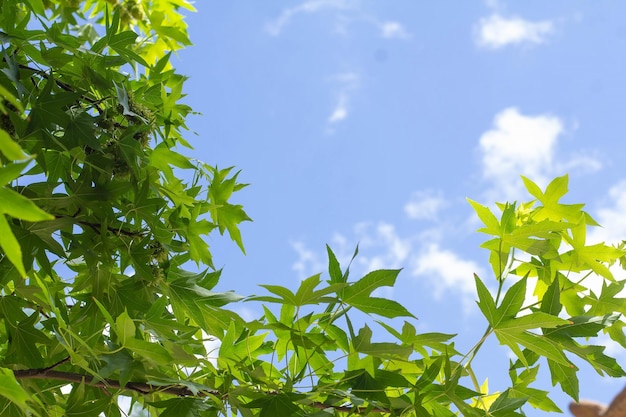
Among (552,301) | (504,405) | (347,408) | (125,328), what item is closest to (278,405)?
(347,408)

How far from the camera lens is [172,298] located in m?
1.16

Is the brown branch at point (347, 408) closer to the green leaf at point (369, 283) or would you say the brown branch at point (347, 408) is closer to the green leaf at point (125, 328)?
the green leaf at point (369, 283)

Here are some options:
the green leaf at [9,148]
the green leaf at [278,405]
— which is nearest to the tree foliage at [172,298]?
the green leaf at [278,405]

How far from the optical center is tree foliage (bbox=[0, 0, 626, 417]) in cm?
92

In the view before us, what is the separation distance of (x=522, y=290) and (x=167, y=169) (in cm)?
63

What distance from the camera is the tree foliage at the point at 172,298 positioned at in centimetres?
92

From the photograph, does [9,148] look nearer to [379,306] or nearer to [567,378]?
[379,306]

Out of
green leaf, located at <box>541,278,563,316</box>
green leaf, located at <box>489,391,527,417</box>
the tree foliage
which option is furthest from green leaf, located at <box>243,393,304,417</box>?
green leaf, located at <box>541,278,563,316</box>

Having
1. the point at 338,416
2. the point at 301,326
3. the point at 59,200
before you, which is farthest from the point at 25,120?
the point at 338,416

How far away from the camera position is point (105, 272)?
1118mm

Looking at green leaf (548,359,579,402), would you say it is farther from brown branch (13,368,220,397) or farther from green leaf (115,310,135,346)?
green leaf (115,310,135,346)

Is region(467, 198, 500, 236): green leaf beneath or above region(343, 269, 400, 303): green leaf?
above

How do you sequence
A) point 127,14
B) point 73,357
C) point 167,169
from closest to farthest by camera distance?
point 73,357
point 167,169
point 127,14

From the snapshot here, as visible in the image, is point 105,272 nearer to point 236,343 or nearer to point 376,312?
point 236,343
